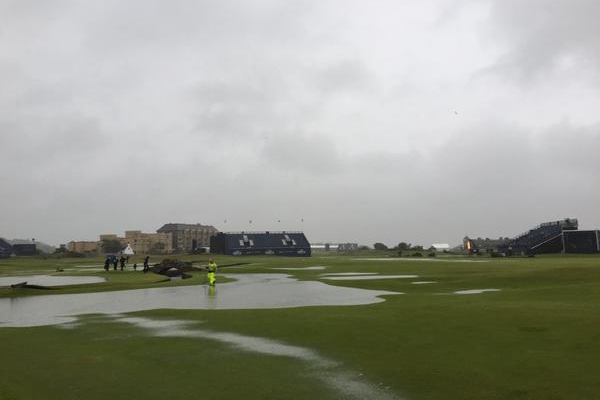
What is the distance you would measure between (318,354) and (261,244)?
166 metres

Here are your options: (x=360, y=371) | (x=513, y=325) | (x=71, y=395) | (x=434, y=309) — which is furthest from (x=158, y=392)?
(x=434, y=309)

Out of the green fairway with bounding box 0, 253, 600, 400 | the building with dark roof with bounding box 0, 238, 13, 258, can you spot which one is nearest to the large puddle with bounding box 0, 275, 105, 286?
the green fairway with bounding box 0, 253, 600, 400

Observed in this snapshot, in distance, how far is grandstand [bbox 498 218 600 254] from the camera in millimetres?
112938

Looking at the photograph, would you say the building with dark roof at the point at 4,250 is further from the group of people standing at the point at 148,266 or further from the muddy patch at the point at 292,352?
the muddy patch at the point at 292,352

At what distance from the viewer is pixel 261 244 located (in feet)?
585

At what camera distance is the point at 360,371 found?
36.7 feet

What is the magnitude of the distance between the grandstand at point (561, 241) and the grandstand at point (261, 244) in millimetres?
79555

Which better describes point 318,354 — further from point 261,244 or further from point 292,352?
point 261,244

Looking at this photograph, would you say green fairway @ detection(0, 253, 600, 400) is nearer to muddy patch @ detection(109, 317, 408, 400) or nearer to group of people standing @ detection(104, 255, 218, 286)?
muddy patch @ detection(109, 317, 408, 400)

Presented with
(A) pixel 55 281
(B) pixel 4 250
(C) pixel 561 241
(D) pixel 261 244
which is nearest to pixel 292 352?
(A) pixel 55 281

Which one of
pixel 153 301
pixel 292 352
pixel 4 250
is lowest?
pixel 153 301

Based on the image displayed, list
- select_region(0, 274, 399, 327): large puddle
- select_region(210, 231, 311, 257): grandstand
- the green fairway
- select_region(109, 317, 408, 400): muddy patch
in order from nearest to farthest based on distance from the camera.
Answer: select_region(109, 317, 408, 400): muddy patch → the green fairway → select_region(0, 274, 399, 327): large puddle → select_region(210, 231, 311, 257): grandstand

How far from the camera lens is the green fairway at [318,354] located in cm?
977

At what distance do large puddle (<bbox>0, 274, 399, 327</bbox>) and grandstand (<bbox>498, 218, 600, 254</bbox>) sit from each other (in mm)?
90811
